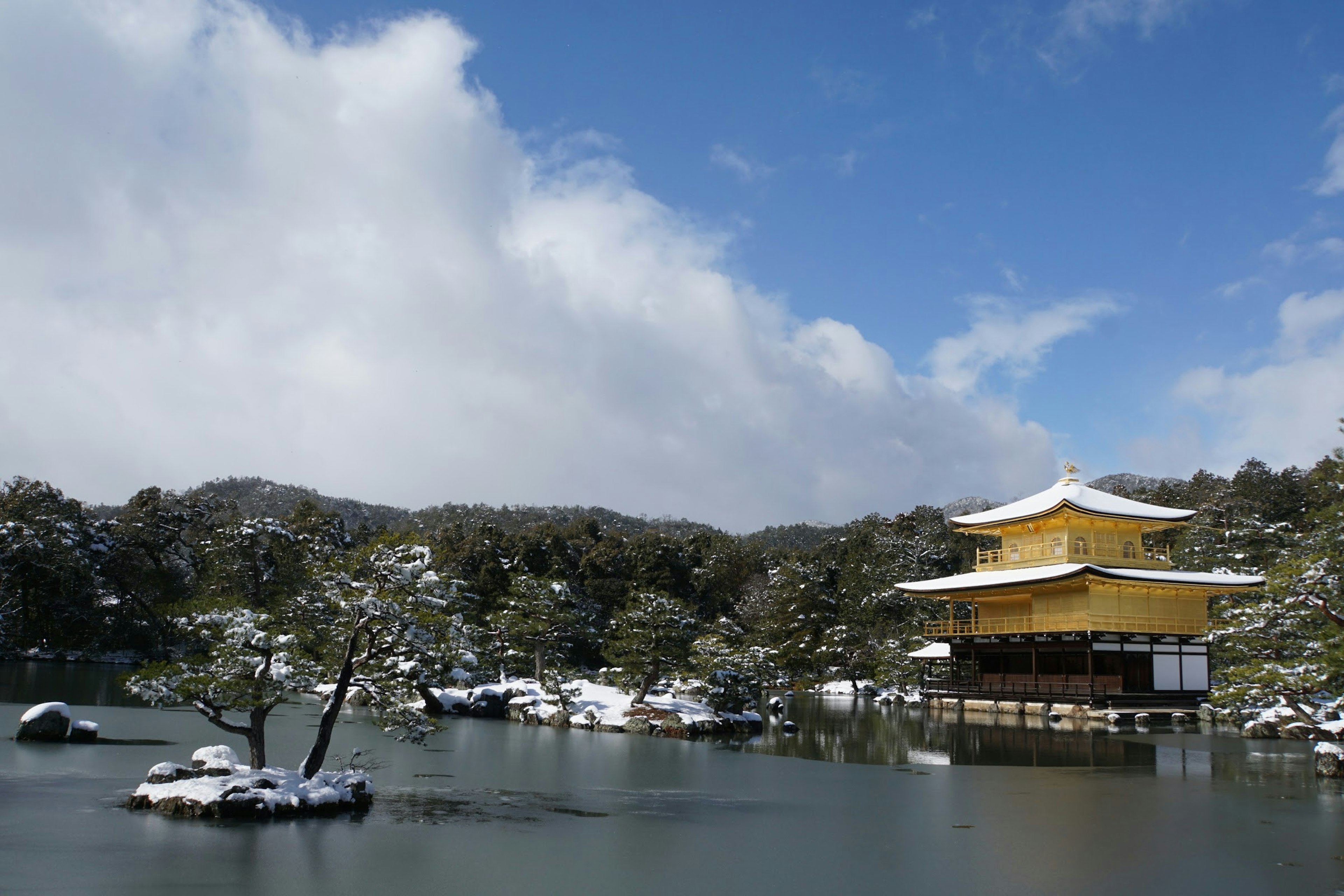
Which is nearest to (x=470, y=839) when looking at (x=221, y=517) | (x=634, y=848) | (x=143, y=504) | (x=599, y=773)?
(x=634, y=848)

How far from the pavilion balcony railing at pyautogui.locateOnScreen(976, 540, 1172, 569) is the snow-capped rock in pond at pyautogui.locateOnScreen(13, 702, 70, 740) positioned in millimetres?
34020

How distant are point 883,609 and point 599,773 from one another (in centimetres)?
3453

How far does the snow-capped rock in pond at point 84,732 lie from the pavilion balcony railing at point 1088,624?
30.2 m

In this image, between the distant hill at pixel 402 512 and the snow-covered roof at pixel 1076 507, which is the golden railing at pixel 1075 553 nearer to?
the snow-covered roof at pixel 1076 507

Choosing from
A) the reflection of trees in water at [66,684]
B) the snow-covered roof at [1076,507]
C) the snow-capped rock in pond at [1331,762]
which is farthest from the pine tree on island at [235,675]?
the snow-covered roof at [1076,507]

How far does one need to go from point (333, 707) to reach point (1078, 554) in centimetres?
3313

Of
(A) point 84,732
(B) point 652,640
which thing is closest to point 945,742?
(B) point 652,640

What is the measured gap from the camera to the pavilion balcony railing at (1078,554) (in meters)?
37.6

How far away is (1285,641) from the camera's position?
20812 mm

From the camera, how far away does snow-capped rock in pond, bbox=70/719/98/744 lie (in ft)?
61.9

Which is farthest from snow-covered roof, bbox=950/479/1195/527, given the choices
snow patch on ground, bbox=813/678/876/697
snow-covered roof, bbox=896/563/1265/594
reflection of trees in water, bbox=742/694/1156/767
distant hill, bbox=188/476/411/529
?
distant hill, bbox=188/476/411/529

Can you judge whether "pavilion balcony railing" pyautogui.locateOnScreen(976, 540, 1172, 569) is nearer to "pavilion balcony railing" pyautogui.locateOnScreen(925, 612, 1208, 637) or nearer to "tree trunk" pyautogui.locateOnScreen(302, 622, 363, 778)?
"pavilion balcony railing" pyautogui.locateOnScreen(925, 612, 1208, 637)

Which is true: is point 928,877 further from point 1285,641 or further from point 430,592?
point 1285,641

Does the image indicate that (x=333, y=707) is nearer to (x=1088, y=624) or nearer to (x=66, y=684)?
(x=1088, y=624)
